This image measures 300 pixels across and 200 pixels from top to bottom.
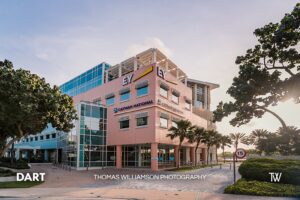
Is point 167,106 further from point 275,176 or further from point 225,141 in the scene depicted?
point 225,141

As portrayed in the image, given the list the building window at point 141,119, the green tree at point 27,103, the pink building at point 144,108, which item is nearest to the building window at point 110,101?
the pink building at point 144,108

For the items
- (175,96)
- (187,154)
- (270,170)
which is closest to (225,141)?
(187,154)

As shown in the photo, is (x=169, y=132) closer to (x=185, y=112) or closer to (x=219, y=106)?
(x=185, y=112)

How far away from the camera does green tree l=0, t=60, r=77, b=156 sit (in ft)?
71.0

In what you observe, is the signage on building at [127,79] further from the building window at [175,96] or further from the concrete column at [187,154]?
the concrete column at [187,154]

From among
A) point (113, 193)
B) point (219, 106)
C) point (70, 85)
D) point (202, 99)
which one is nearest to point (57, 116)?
point (113, 193)

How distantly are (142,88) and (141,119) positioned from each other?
4522 millimetres

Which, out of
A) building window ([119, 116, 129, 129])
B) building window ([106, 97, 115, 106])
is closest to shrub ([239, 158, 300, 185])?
building window ([119, 116, 129, 129])

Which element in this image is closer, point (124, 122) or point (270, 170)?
point (270, 170)

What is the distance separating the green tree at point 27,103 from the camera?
21634mm

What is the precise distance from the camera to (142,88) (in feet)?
124

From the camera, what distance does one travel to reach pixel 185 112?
155 ft

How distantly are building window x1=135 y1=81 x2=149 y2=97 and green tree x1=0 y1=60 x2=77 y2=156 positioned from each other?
12.3m

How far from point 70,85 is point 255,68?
51.3 metres
